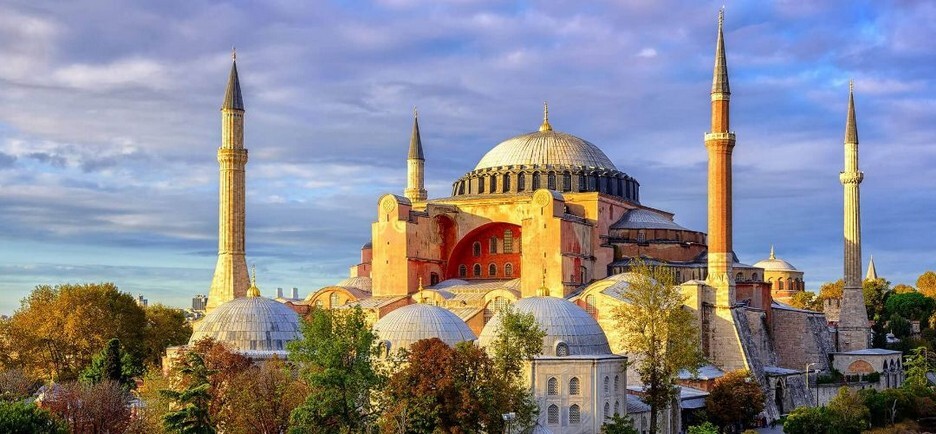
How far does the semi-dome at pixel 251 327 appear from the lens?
2916 cm

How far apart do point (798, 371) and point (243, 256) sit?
61.9 ft

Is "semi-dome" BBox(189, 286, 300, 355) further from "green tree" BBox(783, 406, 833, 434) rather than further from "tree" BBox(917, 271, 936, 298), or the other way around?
"tree" BBox(917, 271, 936, 298)

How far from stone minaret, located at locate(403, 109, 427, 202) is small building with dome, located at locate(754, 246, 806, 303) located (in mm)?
20234

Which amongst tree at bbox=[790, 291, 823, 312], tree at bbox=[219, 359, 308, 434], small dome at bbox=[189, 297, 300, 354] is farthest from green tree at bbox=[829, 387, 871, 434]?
tree at bbox=[790, 291, 823, 312]

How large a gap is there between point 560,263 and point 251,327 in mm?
11950

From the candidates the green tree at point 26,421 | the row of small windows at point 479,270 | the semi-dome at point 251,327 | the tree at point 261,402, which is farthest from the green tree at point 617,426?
the row of small windows at point 479,270

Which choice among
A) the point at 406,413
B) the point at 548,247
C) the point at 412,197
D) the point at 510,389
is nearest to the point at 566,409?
the point at 510,389

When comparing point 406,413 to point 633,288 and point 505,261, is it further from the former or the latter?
point 505,261

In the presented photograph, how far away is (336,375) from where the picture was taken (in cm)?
2389

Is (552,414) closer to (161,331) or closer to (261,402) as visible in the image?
(261,402)

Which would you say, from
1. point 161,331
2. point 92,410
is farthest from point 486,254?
point 92,410

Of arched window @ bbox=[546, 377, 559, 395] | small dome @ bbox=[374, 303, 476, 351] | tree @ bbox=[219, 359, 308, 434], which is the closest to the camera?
tree @ bbox=[219, 359, 308, 434]

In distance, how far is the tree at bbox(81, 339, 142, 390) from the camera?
102 feet

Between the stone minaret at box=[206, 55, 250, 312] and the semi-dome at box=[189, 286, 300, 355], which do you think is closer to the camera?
the semi-dome at box=[189, 286, 300, 355]
